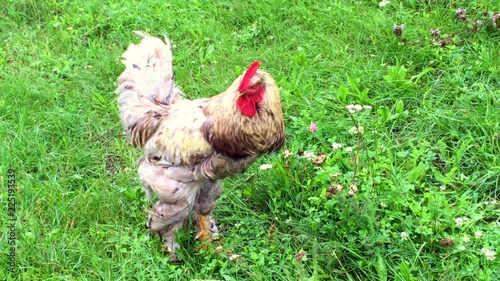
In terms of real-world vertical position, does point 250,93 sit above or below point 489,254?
above

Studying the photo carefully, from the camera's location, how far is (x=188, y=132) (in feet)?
9.50

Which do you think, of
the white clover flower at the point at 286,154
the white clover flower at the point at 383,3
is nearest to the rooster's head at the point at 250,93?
the white clover flower at the point at 286,154

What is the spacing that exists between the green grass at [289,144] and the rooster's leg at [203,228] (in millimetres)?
82

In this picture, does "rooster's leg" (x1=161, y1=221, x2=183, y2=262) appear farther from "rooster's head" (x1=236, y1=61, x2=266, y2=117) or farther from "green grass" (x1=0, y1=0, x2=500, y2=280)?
"rooster's head" (x1=236, y1=61, x2=266, y2=117)

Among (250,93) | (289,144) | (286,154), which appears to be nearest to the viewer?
(250,93)

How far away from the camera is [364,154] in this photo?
11.7ft

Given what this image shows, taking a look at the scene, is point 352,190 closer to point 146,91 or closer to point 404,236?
point 404,236

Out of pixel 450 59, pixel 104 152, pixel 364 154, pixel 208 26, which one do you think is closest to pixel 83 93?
pixel 104 152

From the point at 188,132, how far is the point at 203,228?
0.74 metres

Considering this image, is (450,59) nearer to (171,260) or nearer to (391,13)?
(391,13)

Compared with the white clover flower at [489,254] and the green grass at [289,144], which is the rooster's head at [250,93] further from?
the white clover flower at [489,254]

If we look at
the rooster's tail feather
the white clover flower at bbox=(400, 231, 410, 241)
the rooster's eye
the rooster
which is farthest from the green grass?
the rooster's tail feather

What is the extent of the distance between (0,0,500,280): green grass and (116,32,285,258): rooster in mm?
Result: 320

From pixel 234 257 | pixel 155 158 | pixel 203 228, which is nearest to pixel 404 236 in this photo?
pixel 234 257
